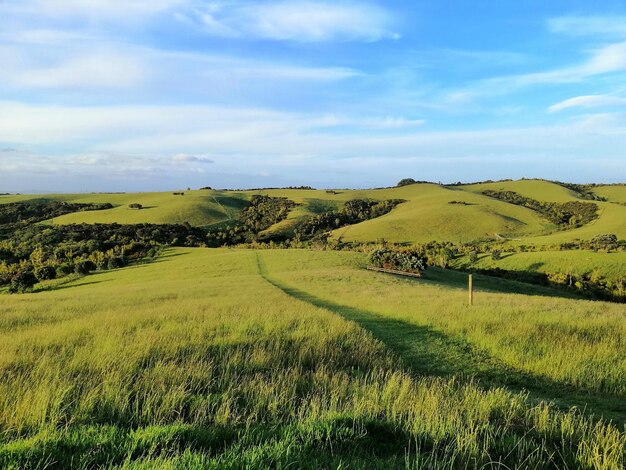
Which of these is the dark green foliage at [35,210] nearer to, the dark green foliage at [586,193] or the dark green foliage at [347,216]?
the dark green foliage at [347,216]

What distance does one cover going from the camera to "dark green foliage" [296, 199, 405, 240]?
116100 mm

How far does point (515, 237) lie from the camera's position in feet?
332

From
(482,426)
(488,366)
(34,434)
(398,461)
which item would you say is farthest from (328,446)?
(488,366)

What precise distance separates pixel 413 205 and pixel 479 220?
3210cm

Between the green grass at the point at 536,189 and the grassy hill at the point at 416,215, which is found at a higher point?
the green grass at the point at 536,189

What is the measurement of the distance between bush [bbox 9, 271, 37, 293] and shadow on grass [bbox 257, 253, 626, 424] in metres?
55.9

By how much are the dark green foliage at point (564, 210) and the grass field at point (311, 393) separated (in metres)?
115

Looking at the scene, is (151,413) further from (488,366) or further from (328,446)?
(488,366)

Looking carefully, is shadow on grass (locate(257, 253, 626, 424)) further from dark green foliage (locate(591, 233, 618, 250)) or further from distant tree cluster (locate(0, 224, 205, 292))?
dark green foliage (locate(591, 233, 618, 250))

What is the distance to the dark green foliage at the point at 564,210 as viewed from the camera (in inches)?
4483

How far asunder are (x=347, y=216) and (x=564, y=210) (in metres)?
64.7

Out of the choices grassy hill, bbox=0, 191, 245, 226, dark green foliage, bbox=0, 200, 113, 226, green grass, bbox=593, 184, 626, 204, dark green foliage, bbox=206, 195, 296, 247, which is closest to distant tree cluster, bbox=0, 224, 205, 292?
dark green foliage, bbox=206, 195, 296, 247

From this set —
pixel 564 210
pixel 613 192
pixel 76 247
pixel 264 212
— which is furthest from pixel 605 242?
pixel 613 192

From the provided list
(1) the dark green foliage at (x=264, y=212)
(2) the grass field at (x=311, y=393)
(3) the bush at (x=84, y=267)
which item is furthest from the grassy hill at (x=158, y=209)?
(2) the grass field at (x=311, y=393)
